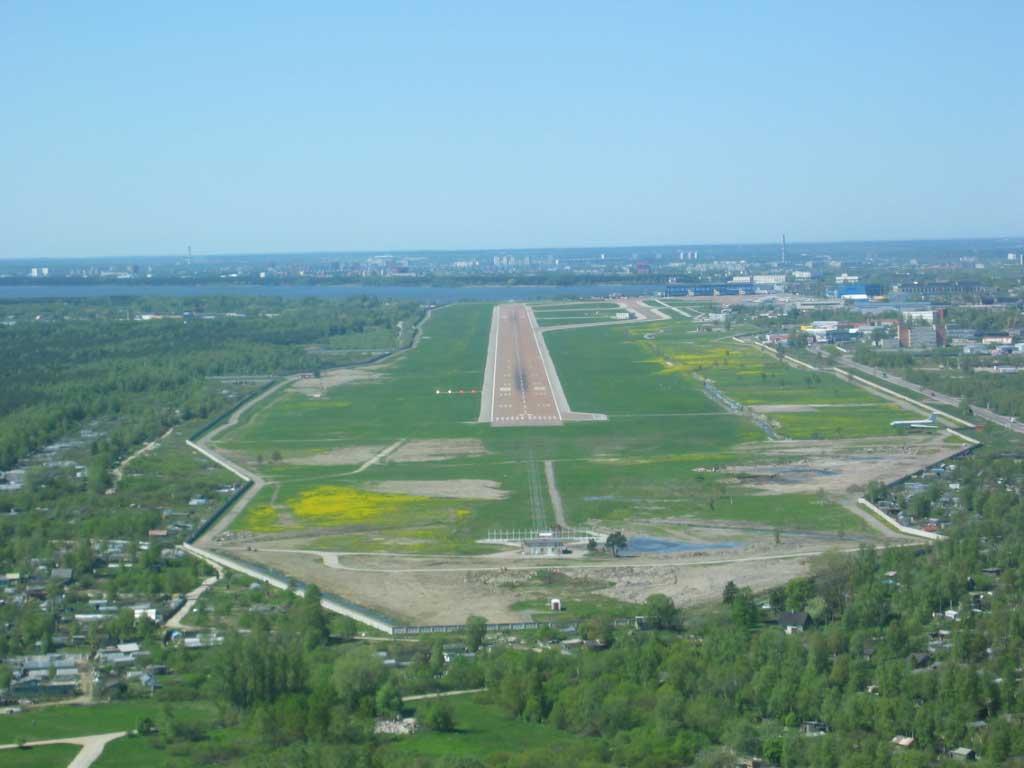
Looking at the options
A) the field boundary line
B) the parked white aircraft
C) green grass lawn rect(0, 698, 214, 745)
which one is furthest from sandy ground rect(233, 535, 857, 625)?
the parked white aircraft

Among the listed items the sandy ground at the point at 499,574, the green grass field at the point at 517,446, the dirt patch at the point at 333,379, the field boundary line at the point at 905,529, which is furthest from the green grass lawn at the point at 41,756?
the dirt patch at the point at 333,379

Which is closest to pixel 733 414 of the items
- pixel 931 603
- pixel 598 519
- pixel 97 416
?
pixel 598 519

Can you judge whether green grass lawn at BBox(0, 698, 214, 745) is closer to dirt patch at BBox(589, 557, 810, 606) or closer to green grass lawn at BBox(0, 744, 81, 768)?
green grass lawn at BBox(0, 744, 81, 768)

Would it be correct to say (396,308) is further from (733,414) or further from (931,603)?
(931,603)

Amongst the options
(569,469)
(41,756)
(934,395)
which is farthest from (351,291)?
(41,756)

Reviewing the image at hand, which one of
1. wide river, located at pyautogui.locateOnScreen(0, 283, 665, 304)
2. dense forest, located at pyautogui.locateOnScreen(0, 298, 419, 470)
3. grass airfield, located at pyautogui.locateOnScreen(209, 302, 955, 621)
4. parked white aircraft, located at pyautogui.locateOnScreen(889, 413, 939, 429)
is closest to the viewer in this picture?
grass airfield, located at pyautogui.locateOnScreen(209, 302, 955, 621)

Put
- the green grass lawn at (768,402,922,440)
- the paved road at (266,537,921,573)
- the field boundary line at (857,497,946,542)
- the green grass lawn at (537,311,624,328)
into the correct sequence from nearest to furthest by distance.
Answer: the paved road at (266,537,921,573) → the field boundary line at (857,497,946,542) → the green grass lawn at (768,402,922,440) → the green grass lawn at (537,311,624,328)

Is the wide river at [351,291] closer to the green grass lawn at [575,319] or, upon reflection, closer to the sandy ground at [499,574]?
the green grass lawn at [575,319]
